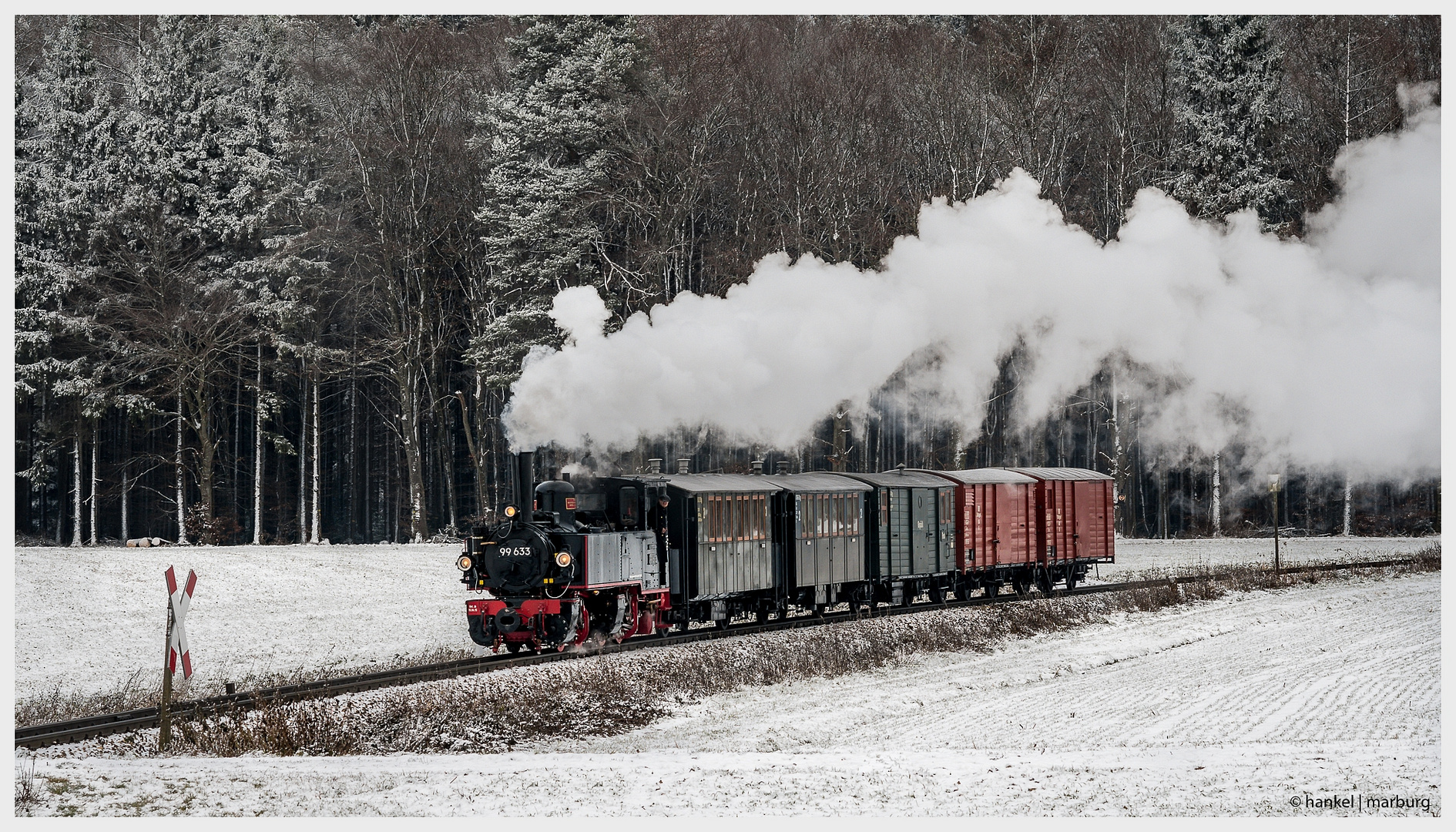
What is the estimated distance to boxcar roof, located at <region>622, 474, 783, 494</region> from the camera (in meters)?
22.9

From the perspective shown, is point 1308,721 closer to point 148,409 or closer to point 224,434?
point 148,409

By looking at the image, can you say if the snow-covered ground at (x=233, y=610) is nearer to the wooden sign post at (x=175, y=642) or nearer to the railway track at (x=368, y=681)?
the railway track at (x=368, y=681)

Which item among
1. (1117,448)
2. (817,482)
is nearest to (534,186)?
(1117,448)

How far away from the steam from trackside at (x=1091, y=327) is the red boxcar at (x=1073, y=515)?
381 cm

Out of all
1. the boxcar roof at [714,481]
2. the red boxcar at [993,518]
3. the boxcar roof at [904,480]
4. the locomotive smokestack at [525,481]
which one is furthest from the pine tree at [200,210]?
the locomotive smokestack at [525,481]

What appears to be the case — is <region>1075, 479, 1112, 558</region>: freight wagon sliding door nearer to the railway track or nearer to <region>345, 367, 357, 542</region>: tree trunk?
the railway track

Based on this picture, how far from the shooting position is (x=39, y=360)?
43.1m

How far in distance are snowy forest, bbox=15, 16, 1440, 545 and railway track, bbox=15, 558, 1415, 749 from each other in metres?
12.8

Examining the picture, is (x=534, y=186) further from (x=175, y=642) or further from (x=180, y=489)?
(x=175, y=642)

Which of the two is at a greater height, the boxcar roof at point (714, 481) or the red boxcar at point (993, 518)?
the boxcar roof at point (714, 481)

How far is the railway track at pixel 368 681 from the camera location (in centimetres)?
1545

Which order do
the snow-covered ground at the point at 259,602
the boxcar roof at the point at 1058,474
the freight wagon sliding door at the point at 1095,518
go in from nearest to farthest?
the snow-covered ground at the point at 259,602
the boxcar roof at the point at 1058,474
the freight wagon sliding door at the point at 1095,518

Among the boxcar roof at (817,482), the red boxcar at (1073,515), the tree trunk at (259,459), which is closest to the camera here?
the boxcar roof at (817,482)

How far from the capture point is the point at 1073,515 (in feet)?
108
